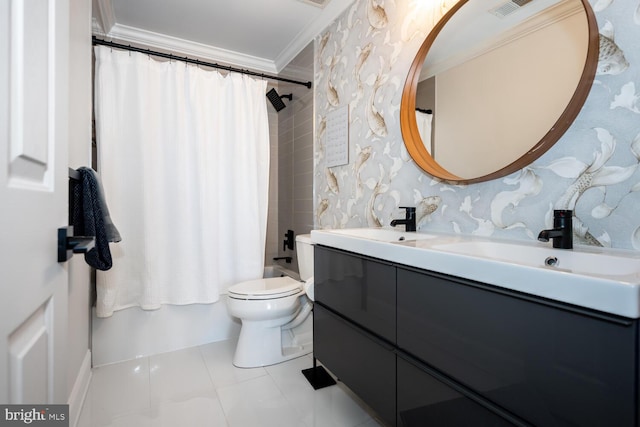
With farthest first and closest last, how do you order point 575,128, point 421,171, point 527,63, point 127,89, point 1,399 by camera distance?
point 127,89, point 421,171, point 527,63, point 575,128, point 1,399

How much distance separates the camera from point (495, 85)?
1.20 metres

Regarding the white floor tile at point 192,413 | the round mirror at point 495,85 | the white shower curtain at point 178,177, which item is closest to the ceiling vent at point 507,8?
the round mirror at point 495,85

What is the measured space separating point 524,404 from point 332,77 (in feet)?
6.57

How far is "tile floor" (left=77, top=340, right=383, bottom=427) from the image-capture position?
1392 millimetres

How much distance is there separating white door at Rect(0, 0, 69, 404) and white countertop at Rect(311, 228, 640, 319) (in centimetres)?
89

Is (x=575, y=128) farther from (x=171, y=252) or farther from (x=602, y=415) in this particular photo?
(x=171, y=252)

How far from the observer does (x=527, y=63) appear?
109 cm

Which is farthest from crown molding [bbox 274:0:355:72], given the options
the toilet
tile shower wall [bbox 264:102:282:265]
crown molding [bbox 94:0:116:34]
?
the toilet

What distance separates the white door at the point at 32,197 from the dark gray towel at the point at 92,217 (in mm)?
540

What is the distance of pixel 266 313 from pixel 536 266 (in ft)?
4.85

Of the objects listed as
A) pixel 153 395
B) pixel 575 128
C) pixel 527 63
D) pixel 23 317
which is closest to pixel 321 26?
pixel 527 63

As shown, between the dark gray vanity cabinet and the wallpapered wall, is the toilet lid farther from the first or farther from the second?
the wallpapered wall

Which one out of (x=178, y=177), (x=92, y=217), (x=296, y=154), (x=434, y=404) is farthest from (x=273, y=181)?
(x=434, y=404)

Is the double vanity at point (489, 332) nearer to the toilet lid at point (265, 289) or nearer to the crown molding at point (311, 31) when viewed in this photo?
the toilet lid at point (265, 289)
